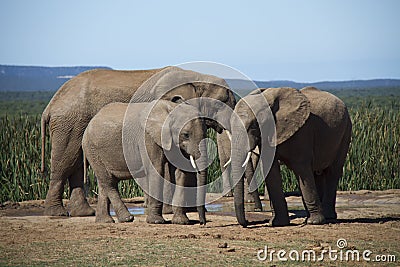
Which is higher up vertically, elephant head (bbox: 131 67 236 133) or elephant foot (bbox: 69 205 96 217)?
elephant head (bbox: 131 67 236 133)

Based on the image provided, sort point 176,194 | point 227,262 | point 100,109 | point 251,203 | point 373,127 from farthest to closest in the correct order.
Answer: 1. point 373,127
2. point 251,203
3. point 100,109
4. point 176,194
5. point 227,262

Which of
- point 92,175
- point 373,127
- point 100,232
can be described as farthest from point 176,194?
point 373,127

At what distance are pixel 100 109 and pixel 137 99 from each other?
2.20ft

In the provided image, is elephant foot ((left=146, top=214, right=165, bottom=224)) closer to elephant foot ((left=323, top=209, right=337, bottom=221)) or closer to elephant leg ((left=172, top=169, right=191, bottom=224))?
elephant leg ((left=172, top=169, right=191, bottom=224))

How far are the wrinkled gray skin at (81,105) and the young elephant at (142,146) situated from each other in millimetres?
1036

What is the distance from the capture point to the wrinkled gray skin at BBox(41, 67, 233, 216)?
44.6 ft

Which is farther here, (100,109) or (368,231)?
(100,109)

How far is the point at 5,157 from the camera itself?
16.4m

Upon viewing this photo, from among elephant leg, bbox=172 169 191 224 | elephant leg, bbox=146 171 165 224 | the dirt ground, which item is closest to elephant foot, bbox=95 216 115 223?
the dirt ground

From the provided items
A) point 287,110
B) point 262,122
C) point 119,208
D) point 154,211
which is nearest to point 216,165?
point 119,208

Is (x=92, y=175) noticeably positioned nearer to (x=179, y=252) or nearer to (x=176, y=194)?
(x=176, y=194)

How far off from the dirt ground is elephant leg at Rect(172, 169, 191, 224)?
1.00 ft

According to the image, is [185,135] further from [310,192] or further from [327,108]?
[327,108]

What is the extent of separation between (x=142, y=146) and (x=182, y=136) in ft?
2.34
